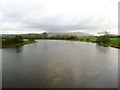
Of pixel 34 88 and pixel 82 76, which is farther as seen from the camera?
A: pixel 82 76

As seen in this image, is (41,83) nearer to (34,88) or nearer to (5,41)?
(34,88)

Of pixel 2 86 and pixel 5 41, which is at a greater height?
pixel 5 41

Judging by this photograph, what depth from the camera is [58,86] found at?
427 inches

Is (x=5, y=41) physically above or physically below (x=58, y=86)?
above

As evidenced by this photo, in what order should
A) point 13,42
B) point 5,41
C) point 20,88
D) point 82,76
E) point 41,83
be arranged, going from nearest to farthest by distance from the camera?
point 20,88, point 41,83, point 82,76, point 5,41, point 13,42

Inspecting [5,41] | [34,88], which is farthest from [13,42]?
[34,88]

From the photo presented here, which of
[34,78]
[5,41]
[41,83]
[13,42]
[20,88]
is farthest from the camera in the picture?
[13,42]

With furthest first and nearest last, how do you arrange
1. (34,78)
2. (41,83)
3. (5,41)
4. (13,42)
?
(13,42) → (5,41) → (34,78) → (41,83)

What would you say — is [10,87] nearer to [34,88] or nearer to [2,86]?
[2,86]

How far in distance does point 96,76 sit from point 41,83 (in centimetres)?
518

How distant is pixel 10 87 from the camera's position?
1089cm

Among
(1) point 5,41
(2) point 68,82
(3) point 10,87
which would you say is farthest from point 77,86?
(1) point 5,41

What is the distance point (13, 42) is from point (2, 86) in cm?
3835

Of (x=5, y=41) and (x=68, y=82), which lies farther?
(x=5, y=41)
